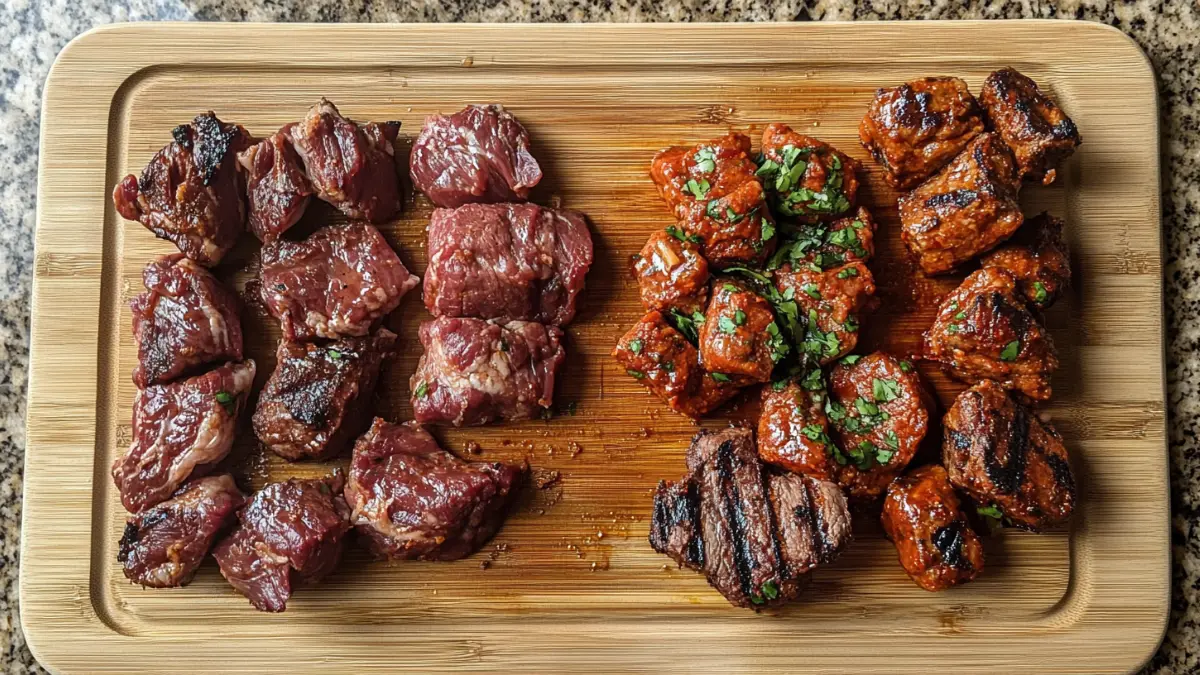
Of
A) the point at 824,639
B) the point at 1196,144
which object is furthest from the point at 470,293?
the point at 1196,144

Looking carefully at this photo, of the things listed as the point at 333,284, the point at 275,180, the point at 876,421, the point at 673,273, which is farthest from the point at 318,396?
the point at 876,421

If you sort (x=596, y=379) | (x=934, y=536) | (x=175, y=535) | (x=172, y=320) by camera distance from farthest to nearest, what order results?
1. (x=596, y=379)
2. (x=172, y=320)
3. (x=175, y=535)
4. (x=934, y=536)

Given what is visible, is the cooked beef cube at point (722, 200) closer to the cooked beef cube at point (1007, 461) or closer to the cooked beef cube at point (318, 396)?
the cooked beef cube at point (1007, 461)

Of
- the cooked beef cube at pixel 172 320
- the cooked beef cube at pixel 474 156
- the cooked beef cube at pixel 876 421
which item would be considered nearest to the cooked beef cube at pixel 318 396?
the cooked beef cube at pixel 172 320

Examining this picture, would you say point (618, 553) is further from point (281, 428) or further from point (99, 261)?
point (99, 261)

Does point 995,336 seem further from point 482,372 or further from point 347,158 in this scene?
point 347,158

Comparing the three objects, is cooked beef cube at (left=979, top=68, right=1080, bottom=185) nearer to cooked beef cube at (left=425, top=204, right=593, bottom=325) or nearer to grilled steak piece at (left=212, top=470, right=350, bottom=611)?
cooked beef cube at (left=425, top=204, right=593, bottom=325)

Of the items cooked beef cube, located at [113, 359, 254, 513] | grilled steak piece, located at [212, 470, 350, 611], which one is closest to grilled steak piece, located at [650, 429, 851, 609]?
grilled steak piece, located at [212, 470, 350, 611]
